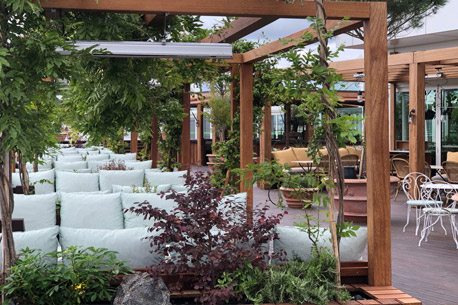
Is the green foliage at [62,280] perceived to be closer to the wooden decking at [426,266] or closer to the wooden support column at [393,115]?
the wooden decking at [426,266]

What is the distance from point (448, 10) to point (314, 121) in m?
13.7

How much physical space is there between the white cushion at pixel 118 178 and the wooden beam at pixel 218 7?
427 centimetres

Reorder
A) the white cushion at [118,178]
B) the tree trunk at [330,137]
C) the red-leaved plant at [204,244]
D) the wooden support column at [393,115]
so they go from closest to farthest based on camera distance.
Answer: the red-leaved plant at [204,244]
the tree trunk at [330,137]
the white cushion at [118,178]
the wooden support column at [393,115]

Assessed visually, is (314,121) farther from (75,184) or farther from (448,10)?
(448,10)

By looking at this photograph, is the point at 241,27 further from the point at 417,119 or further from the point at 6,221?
the point at 417,119

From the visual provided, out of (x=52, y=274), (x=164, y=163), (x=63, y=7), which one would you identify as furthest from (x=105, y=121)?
(x=164, y=163)

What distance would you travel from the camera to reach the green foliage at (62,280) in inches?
124

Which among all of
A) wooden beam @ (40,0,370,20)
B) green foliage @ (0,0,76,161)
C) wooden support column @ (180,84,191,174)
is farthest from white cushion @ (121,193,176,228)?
wooden support column @ (180,84,191,174)

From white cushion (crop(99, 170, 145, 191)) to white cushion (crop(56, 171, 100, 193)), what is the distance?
0.13 m

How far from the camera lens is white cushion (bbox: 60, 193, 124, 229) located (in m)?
5.18

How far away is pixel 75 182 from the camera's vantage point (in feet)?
24.1

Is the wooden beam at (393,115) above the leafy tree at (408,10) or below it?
below

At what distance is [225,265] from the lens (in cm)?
331

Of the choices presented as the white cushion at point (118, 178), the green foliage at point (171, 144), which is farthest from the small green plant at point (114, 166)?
the white cushion at point (118, 178)
